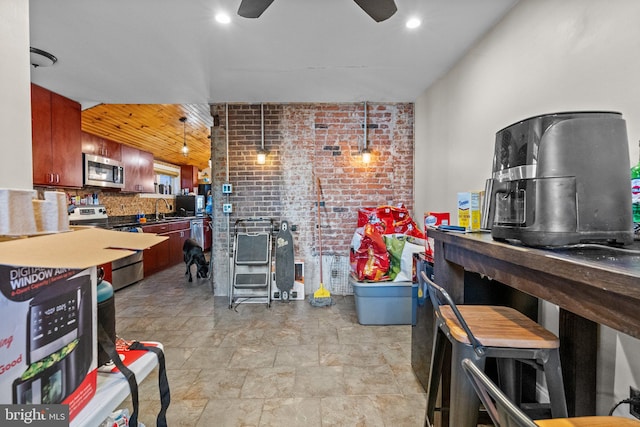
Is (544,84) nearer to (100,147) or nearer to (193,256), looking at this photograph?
(193,256)

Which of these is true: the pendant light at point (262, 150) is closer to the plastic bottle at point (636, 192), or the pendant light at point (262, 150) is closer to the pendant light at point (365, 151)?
the pendant light at point (365, 151)

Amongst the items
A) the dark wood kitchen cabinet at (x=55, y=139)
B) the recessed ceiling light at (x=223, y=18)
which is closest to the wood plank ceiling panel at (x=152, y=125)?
the dark wood kitchen cabinet at (x=55, y=139)

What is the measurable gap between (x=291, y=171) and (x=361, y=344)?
2.27 meters

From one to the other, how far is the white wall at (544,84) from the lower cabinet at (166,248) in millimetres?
4438

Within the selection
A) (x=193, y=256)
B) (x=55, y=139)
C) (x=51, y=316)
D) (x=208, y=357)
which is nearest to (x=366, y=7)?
(x=51, y=316)

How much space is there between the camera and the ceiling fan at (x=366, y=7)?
1571 millimetres

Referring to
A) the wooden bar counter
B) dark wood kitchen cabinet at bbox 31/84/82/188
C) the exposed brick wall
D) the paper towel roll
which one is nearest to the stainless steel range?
dark wood kitchen cabinet at bbox 31/84/82/188

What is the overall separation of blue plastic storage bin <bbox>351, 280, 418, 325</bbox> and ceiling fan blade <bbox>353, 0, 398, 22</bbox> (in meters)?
2.25

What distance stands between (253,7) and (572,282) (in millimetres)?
1946

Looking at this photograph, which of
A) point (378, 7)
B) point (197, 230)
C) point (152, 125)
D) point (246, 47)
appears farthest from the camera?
point (197, 230)

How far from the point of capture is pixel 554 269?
2.50ft

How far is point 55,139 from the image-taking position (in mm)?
3377

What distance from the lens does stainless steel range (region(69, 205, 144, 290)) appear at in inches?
161

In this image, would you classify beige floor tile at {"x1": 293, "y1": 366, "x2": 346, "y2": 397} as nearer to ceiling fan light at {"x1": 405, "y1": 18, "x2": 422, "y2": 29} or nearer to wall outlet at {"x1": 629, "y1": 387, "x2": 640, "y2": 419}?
wall outlet at {"x1": 629, "y1": 387, "x2": 640, "y2": 419}
